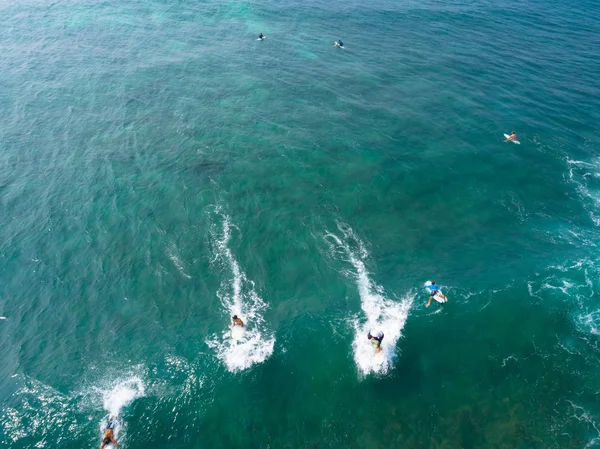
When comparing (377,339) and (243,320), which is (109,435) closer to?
(243,320)

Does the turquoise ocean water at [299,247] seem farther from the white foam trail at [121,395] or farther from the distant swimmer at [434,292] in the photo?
the distant swimmer at [434,292]

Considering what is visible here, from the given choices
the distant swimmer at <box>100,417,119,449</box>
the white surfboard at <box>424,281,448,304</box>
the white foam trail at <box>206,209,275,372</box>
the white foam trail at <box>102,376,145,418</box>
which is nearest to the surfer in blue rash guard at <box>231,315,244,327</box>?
the white foam trail at <box>206,209,275,372</box>

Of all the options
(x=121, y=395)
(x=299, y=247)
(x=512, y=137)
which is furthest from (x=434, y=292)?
(x=512, y=137)

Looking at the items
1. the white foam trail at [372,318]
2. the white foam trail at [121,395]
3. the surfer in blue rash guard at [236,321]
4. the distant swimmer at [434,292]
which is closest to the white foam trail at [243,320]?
the surfer in blue rash guard at [236,321]

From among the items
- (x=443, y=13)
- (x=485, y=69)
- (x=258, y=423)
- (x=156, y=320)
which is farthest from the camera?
(x=443, y=13)

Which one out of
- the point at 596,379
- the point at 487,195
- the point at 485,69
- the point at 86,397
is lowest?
the point at 86,397

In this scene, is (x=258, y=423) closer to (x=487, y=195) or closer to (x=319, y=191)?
(x=319, y=191)

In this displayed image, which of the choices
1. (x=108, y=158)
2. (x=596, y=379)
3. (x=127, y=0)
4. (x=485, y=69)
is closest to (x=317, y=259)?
(x=596, y=379)
